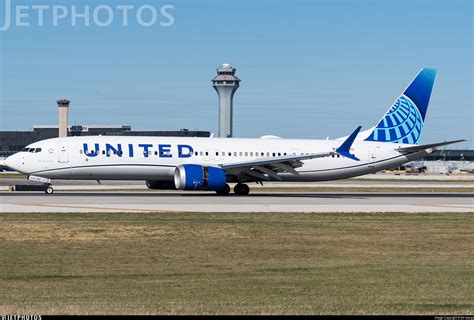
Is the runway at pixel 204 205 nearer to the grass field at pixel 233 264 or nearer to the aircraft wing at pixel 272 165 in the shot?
the grass field at pixel 233 264

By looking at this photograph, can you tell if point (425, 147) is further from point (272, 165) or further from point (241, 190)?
point (241, 190)

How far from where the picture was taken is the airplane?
4856cm

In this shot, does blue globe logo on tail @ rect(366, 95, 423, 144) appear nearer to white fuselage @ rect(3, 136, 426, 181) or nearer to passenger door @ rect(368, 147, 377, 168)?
passenger door @ rect(368, 147, 377, 168)

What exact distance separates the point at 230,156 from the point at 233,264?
1245 inches

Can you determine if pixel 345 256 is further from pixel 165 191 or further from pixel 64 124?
pixel 64 124

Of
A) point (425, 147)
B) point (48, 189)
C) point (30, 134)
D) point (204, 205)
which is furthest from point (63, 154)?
point (30, 134)

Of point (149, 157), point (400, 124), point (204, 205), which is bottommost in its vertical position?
point (204, 205)

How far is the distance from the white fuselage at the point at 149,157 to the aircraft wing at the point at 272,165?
844mm

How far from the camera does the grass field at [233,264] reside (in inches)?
587

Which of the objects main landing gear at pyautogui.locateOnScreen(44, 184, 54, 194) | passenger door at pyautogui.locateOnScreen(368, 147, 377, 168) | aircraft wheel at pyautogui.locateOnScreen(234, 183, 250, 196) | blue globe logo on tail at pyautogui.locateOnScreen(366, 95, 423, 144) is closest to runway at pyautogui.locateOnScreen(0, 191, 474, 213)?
main landing gear at pyautogui.locateOnScreen(44, 184, 54, 194)

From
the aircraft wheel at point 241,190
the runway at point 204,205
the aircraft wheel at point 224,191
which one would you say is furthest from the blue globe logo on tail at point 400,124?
the aircraft wheel at point 224,191

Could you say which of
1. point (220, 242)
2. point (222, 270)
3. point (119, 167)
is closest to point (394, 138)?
point (119, 167)

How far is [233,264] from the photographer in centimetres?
2083

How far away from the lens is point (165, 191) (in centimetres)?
5597
